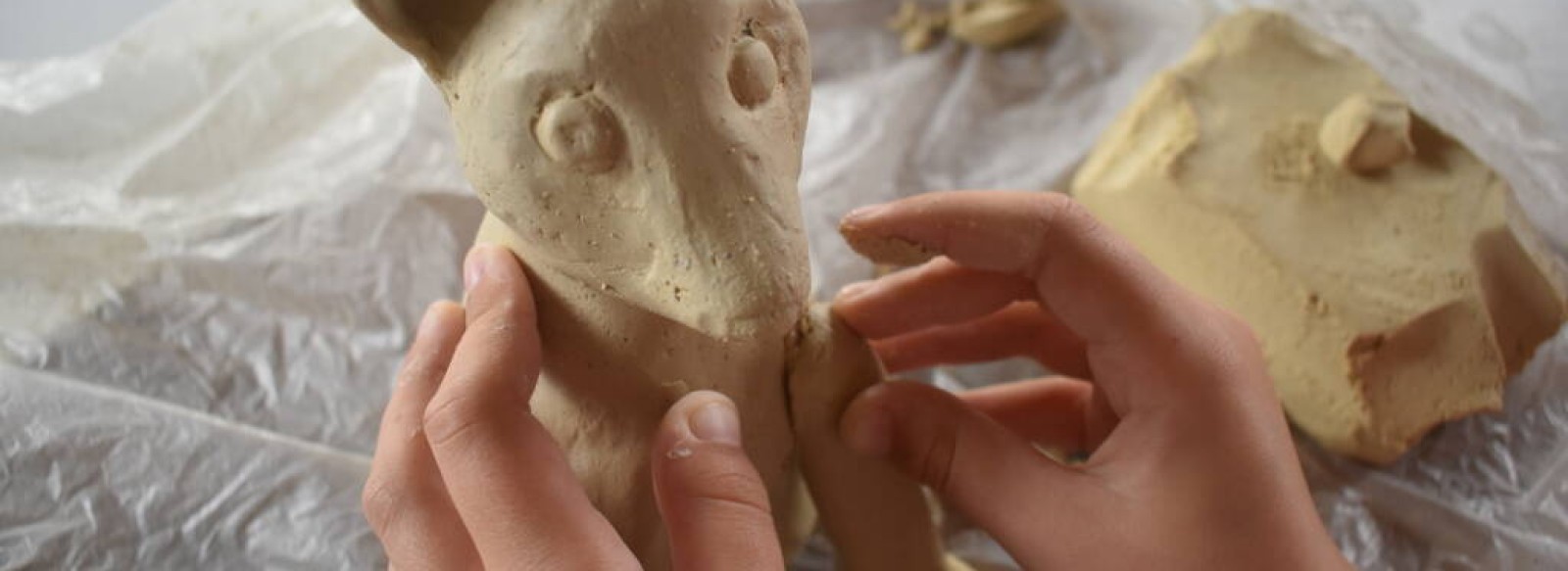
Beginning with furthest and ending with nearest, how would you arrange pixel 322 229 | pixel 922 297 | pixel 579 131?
pixel 322 229
pixel 922 297
pixel 579 131

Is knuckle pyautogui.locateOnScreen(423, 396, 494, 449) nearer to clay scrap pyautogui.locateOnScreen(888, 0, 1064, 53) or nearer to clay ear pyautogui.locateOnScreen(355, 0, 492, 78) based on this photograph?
clay ear pyautogui.locateOnScreen(355, 0, 492, 78)

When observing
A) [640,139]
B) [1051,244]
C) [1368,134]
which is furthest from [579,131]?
[1368,134]

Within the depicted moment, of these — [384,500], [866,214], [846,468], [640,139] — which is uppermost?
[640,139]

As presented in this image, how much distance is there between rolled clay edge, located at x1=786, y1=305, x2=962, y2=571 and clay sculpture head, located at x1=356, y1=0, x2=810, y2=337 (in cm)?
27

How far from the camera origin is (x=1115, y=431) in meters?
1.01

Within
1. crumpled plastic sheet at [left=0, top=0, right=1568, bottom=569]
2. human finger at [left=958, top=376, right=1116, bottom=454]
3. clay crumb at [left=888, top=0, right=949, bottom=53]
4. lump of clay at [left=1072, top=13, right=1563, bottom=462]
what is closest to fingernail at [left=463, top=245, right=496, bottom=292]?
crumpled plastic sheet at [left=0, top=0, right=1568, bottom=569]

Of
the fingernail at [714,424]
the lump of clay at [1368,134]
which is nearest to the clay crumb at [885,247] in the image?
the fingernail at [714,424]

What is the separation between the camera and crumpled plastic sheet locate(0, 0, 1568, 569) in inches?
48.9

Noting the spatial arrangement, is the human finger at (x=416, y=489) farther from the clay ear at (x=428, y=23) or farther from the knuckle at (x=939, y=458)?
the knuckle at (x=939, y=458)

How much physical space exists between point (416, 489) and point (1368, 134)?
3.74 ft

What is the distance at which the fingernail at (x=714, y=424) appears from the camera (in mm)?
875

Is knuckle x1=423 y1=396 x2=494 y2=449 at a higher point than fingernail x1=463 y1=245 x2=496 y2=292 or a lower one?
lower

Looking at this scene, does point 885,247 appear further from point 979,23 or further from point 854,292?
point 979,23

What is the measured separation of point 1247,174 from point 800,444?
730 mm
